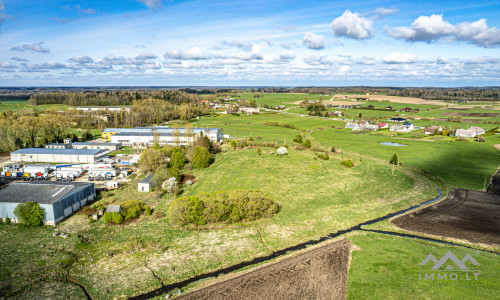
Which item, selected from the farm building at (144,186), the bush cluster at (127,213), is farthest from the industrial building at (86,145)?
the bush cluster at (127,213)

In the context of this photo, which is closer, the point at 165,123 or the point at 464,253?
the point at 464,253

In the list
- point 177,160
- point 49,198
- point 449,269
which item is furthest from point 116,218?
point 449,269

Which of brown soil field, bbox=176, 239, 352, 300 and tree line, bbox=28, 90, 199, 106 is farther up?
tree line, bbox=28, 90, 199, 106

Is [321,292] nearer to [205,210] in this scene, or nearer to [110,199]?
[205,210]

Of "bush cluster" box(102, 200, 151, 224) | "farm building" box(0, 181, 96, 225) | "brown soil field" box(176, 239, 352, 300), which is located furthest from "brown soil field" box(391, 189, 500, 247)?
"farm building" box(0, 181, 96, 225)

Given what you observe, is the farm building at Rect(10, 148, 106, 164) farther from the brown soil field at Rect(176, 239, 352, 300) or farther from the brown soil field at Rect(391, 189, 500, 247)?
the brown soil field at Rect(391, 189, 500, 247)

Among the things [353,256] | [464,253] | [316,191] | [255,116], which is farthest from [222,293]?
[255,116]
